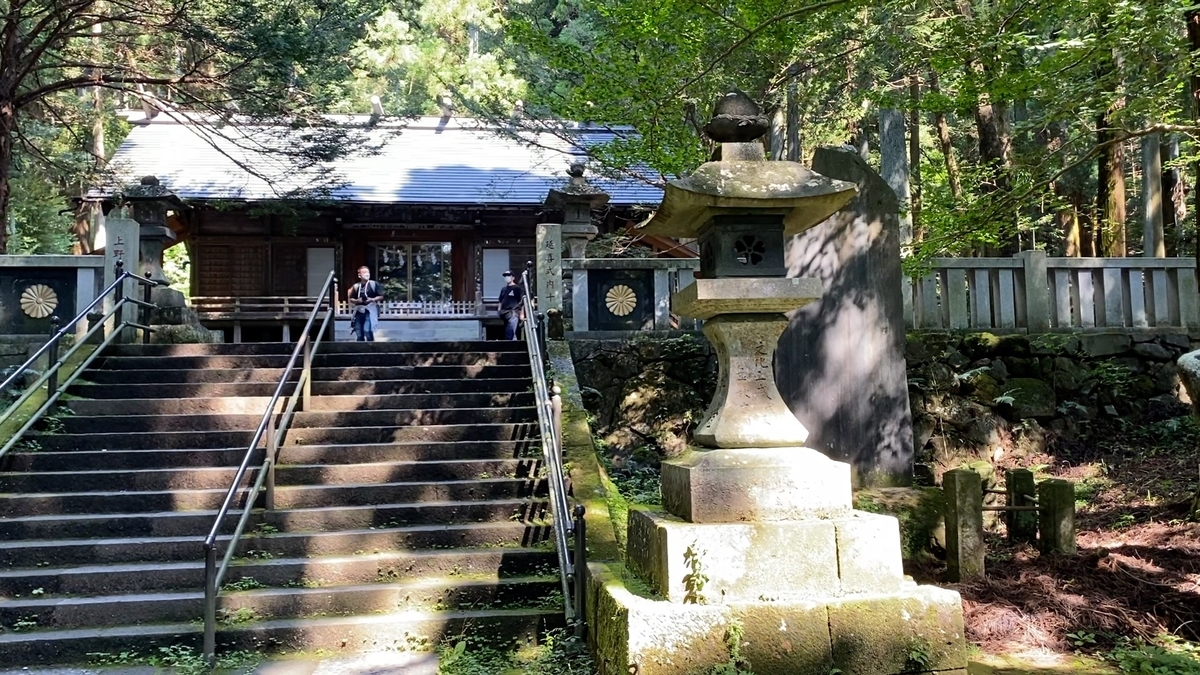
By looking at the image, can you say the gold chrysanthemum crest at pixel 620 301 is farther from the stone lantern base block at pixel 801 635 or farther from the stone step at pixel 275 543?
the stone lantern base block at pixel 801 635

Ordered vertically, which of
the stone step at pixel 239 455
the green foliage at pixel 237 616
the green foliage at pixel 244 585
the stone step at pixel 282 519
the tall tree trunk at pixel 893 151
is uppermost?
the tall tree trunk at pixel 893 151

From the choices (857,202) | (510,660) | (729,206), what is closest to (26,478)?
(510,660)

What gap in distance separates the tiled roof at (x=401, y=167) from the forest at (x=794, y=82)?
100 cm

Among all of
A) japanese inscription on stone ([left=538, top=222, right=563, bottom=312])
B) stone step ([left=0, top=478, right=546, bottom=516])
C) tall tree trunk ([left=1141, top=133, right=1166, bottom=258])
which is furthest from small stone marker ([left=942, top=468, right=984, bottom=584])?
tall tree trunk ([left=1141, top=133, right=1166, bottom=258])

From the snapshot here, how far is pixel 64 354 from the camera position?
8297mm

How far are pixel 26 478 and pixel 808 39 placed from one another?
1004 cm

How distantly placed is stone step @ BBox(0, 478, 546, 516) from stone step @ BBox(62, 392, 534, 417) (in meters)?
1.23

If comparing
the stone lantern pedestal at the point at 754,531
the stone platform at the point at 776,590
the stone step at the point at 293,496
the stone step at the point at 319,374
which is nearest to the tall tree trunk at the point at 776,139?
the stone step at the point at 319,374

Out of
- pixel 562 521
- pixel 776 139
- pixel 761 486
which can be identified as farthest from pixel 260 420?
pixel 776 139

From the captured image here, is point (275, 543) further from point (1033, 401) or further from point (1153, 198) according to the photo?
point (1153, 198)

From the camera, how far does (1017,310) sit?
9.23m

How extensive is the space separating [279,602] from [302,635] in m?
0.36

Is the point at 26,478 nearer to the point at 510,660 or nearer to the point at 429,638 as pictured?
the point at 429,638

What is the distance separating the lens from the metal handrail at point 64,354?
6891 mm
